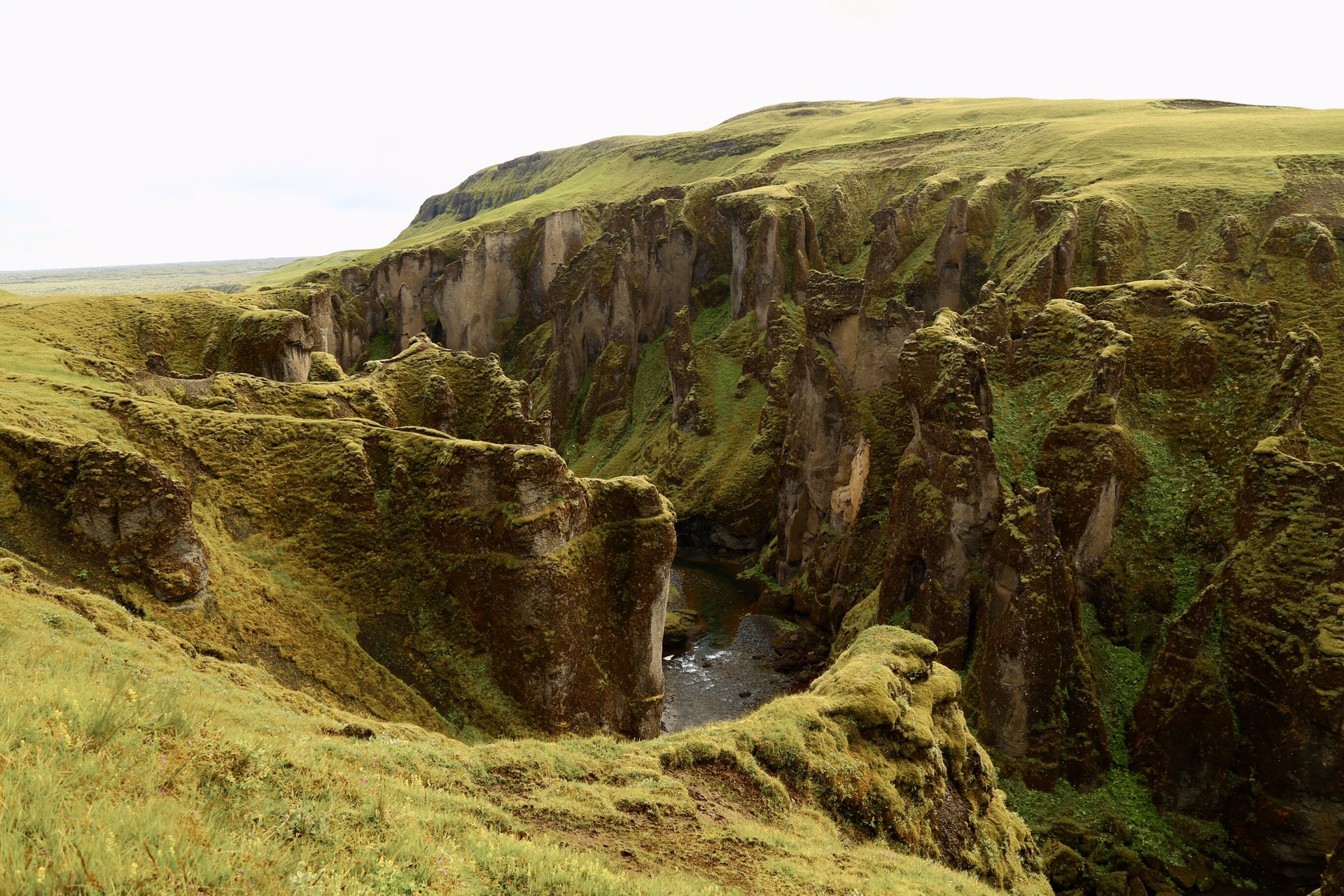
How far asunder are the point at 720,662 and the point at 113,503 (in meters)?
34.8

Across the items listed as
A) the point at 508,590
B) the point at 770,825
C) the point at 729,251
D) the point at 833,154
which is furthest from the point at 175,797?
the point at 833,154

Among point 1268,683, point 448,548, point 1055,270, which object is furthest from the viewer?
point 1055,270

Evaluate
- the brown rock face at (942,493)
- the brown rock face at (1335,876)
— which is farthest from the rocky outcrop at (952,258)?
the brown rock face at (1335,876)

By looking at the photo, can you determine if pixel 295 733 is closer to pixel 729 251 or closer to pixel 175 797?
pixel 175 797

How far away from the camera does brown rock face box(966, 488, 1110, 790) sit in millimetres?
31812

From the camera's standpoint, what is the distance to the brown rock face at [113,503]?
69.2 feet

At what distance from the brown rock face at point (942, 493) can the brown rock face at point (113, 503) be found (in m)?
29.9

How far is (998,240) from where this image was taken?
80.8m

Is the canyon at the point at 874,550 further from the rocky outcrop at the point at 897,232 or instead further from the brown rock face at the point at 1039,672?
the rocky outcrop at the point at 897,232

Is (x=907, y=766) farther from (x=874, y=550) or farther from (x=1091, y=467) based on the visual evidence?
(x=874, y=550)

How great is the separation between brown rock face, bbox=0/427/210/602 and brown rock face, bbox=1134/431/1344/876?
117ft

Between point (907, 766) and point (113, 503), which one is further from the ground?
point (113, 503)

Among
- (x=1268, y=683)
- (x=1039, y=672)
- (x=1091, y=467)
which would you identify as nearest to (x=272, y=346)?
(x=1039, y=672)

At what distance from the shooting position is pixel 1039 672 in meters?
32.2
